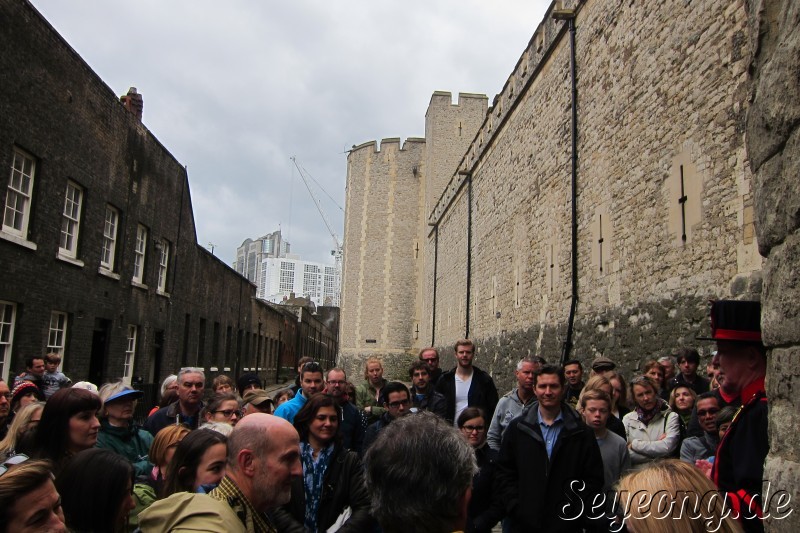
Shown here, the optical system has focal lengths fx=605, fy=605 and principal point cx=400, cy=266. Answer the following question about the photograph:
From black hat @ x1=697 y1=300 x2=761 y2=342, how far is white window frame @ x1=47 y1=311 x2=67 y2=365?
11.3 metres

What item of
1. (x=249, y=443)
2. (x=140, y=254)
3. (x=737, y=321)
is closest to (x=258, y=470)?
(x=249, y=443)

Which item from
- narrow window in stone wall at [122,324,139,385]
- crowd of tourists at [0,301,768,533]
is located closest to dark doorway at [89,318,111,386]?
narrow window in stone wall at [122,324,139,385]

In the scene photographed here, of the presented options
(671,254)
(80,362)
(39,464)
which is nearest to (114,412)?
(39,464)

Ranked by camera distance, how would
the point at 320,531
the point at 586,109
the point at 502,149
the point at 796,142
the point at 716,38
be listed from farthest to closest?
the point at 502,149
the point at 586,109
the point at 716,38
the point at 320,531
the point at 796,142

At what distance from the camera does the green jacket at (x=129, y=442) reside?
3840 mm

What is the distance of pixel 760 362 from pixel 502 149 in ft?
54.1

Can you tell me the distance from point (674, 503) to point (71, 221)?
1230 cm

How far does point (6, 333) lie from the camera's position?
963 cm

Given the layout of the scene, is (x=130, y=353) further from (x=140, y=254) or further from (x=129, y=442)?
(x=129, y=442)

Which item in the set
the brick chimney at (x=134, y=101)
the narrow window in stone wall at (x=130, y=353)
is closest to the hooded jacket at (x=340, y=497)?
the narrow window in stone wall at (x=130, y=353)

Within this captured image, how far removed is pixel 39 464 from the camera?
2.12 meters

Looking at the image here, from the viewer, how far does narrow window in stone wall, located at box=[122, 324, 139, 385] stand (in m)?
14.4

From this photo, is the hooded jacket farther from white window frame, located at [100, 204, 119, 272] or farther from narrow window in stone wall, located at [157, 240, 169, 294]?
narrow window in stone wall, located at [157, 240, 169, 294]

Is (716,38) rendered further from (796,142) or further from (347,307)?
(347,307)
